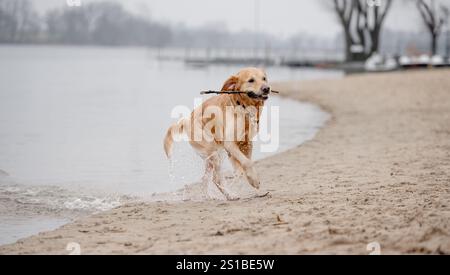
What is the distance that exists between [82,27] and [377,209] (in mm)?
145324

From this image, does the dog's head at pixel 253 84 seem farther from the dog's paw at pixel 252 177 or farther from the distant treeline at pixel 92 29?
the distant treeline at pixel 92 29

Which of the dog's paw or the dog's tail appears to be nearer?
the dog's paw

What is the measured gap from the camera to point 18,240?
23.1ft

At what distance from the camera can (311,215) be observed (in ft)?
22.5

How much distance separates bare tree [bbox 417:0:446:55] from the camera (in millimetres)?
51750

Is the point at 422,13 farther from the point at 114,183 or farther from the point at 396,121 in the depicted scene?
the point at 114,183

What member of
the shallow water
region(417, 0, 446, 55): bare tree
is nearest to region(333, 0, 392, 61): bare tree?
region(417, 0, 446, 55): bare tree

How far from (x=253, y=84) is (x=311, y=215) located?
1.78m

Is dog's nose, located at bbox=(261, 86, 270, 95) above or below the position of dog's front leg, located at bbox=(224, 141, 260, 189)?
above

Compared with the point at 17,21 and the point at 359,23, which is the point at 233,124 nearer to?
the point at 359,23

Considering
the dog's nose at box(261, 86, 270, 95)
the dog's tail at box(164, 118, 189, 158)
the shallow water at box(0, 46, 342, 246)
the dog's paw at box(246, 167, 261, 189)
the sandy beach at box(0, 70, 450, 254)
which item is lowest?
the shallow water at box(0, 46, 342, 246)

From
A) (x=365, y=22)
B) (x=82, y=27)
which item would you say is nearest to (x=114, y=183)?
(x=365, y=22)

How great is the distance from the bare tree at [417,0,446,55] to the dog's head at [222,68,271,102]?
46301 mm

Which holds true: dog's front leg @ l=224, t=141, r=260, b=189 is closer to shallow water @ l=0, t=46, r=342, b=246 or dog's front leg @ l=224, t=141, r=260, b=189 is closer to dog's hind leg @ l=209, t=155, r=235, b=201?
dog's hind leg @ l=209, t=155, r=235, b=201
